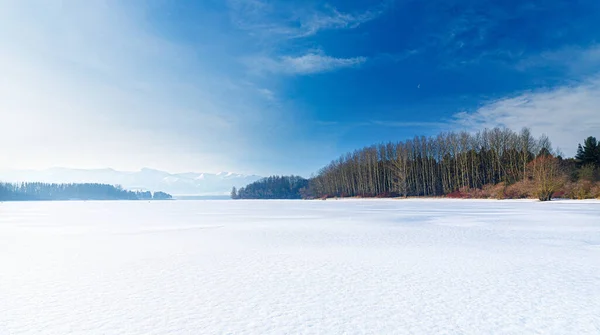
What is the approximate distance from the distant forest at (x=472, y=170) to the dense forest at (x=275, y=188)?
1553 inches

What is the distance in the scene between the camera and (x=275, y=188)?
122 metres

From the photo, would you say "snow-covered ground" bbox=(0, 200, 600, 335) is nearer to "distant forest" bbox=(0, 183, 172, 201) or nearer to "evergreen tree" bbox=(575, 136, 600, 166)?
"evergreen tree" bbox=(575, 136, 600, 166)

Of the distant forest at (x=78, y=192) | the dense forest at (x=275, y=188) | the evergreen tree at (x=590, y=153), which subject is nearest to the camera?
the evergreen tree at (x=590, y=153)

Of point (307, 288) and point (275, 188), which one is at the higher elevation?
point (275, 188)

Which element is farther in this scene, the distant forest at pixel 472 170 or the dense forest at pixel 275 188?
the dense forest at pixel 275 188

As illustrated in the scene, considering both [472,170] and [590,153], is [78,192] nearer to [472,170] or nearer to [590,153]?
[472,170]

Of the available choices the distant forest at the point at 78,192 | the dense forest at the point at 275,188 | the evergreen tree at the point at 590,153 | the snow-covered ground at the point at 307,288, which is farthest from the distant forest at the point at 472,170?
the distant forest at the point at 78,192

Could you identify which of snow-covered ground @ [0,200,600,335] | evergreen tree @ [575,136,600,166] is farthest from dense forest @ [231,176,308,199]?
snow-covered ground @ [0,200,600,335]

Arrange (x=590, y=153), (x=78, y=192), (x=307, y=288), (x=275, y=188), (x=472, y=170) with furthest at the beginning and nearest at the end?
(x=78, y=192)
(x=275, y=188)
(x=472, y=170)
(x=590, y=153)
(x=307, y=288)

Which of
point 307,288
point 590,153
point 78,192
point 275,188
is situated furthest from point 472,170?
point 78,192

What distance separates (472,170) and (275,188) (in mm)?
80655

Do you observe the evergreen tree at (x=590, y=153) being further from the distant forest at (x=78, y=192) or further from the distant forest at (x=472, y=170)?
the distant forest at (x=78, y=192)

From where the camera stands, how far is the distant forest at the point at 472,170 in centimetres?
3434

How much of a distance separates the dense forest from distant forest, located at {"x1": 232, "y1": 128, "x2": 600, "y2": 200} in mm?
39456
